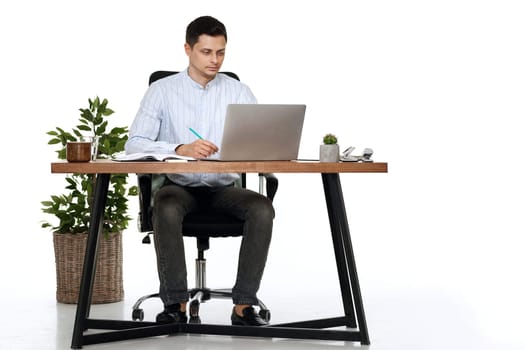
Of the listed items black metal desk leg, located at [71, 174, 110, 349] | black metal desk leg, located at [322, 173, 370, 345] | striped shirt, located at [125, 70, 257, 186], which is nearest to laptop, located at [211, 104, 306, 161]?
black metal desk leg, located at [322, 173, 370, 345]

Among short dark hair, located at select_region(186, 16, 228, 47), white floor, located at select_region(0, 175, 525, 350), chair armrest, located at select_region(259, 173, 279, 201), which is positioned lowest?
white floor, located at select_region(0, 175, 525, 350)

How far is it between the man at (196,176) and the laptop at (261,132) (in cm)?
12

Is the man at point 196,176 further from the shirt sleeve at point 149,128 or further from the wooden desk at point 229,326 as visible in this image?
the wooden desk at point 229,326

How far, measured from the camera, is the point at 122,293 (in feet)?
15.8

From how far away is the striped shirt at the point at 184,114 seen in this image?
4.02 metres

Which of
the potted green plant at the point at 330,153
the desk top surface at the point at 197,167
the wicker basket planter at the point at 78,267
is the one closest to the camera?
the desk top surface at the point at 197,167

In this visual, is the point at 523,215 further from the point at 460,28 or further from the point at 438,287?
the point at 438,287

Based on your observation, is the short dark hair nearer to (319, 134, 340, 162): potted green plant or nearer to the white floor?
(319, 134, 340, 162): potted green plant

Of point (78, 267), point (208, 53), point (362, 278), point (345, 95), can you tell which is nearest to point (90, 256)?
point (208, 53)

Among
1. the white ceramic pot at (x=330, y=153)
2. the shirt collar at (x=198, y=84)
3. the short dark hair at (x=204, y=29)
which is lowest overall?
the white ceramic pot at (x=330, y=153)

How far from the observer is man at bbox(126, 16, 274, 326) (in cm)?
Result: 370

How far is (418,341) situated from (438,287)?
1522 mm

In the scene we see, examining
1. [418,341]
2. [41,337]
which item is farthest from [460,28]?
[41,337]

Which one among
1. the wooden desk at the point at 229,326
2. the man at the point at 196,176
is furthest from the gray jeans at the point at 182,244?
the wooden desk at the point at 229,326
